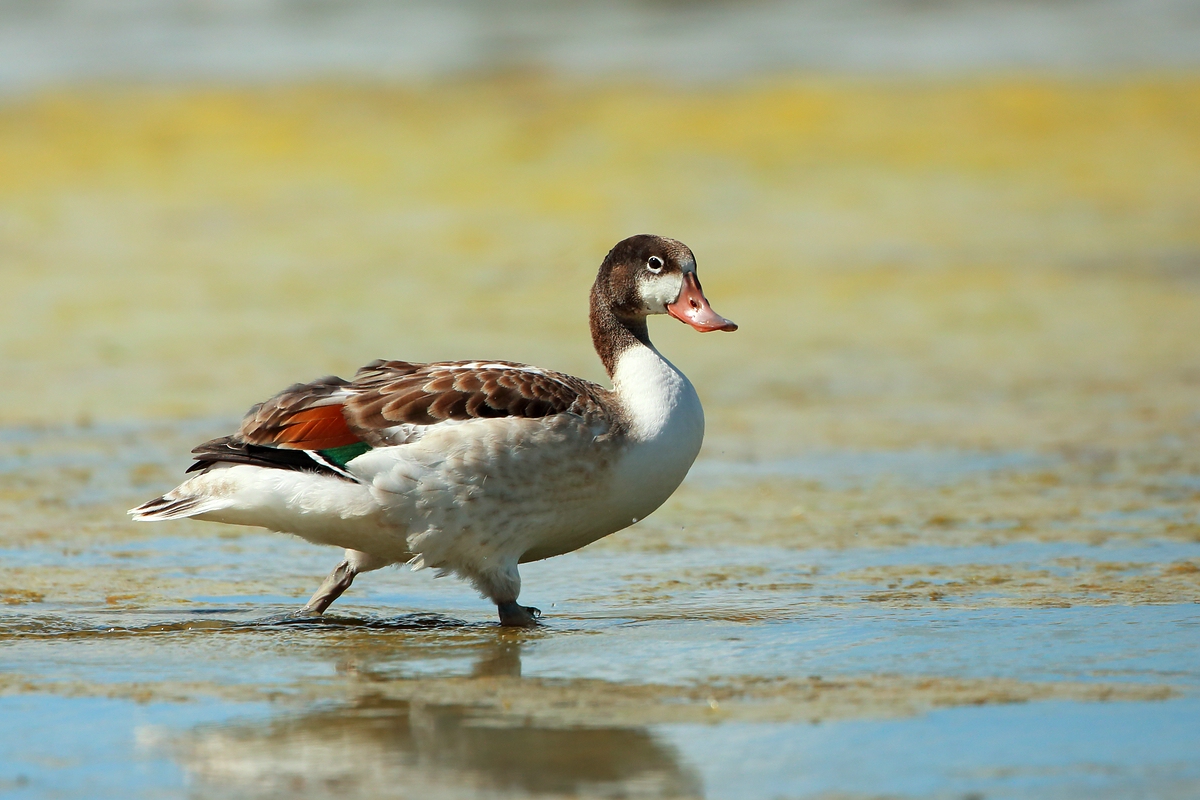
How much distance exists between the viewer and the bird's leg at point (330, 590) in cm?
620

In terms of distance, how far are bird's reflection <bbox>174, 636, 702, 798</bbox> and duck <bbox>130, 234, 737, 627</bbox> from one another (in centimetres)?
120

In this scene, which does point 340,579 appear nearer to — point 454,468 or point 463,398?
point 454,468

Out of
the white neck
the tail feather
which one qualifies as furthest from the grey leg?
the tail feather

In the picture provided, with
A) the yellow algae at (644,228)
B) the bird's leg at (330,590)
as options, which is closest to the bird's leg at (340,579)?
the bird's leg at (330,590)


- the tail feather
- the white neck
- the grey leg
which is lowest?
the grey leg

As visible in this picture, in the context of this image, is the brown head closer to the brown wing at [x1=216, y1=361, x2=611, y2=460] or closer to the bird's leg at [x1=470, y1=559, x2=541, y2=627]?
the brown wing at [x1=216, y1=361, x2=611, y2=460]

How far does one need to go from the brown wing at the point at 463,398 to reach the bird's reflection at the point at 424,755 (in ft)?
4.79

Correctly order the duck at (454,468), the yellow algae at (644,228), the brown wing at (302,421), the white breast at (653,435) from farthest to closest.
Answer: the yellow algae at (644,228)
the white breast at (653,435)
the brown wing at (302,421)
the duck at (454,468)

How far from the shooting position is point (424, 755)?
4188mm

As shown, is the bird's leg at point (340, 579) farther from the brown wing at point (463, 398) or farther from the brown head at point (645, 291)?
the brown head at point (645, 291)

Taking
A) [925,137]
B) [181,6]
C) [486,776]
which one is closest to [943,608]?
[486,776]

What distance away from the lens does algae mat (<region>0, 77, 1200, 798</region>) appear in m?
4.36

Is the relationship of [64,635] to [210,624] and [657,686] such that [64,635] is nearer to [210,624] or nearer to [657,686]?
[210,624]

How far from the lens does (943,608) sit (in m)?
6.01
